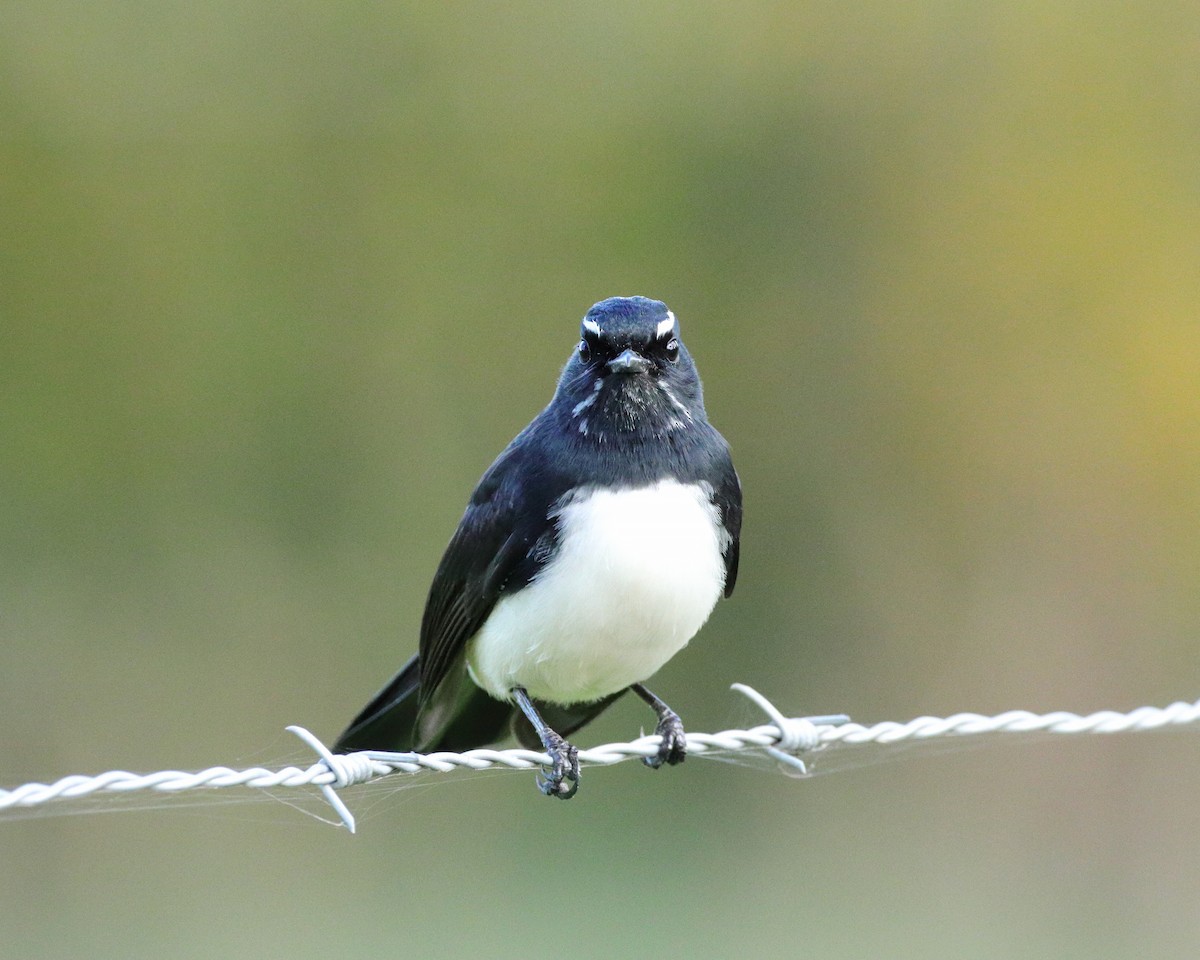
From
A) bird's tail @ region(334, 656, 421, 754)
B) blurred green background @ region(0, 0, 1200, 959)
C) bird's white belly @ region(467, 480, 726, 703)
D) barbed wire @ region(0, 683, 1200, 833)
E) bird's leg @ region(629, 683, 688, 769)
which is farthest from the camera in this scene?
blurred green background @ region(0, 0, 1200, 959)

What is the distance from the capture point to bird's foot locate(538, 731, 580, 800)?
4078 millimetres

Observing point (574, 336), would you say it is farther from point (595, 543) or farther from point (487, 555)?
point (595, 543)

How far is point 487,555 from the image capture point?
4098 millimetres

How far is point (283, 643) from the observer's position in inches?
302

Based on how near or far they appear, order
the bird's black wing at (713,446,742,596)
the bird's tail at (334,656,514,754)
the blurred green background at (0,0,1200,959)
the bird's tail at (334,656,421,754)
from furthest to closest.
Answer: the blurred green background at (0,0,1200,959), the bird's tail at (334,656,421,754), the bird's tail at (334,656,514,754), the bird's black wing at (713,446,742,596)

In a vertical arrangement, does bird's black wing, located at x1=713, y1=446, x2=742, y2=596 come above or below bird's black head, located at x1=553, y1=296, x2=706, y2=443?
below

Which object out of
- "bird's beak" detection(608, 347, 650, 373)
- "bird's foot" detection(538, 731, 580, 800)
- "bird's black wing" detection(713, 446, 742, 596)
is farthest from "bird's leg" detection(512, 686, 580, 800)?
"bird's beak" detection(608, 347, 650, 373)

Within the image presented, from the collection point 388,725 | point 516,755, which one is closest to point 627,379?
point 516,755

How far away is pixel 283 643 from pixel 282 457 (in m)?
1.15

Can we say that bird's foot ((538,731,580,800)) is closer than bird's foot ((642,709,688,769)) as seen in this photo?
Yes

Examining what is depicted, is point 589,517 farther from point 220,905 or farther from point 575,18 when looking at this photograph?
point 575,18

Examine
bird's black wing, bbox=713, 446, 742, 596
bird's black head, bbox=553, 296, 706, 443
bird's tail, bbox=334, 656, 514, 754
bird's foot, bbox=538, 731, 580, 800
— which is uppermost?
bird's black head, bbox=553, 296, 706, 443

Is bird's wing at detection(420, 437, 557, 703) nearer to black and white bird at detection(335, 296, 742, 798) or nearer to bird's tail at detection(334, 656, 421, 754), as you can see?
black and white bird at detection(335, 296, 742, 798)

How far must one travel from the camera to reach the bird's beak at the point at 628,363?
3.97m
